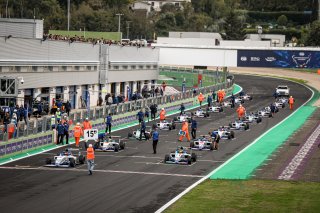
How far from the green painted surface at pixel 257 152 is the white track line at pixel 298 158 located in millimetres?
1529

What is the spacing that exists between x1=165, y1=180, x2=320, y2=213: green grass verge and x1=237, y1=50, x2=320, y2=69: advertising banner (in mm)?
58765

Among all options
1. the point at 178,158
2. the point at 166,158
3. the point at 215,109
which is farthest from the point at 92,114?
the point at 215,109

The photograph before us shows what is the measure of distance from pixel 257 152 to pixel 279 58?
48.4 metres

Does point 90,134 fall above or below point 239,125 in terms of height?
above

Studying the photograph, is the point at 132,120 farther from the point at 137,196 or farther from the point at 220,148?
the point at 137,196

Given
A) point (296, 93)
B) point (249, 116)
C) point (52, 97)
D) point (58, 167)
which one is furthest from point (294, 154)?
point (296, 93)

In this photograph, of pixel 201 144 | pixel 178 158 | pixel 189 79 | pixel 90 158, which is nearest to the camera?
pixel 90 158

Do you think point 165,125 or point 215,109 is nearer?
point 165,125

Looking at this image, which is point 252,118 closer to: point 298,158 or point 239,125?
point 239,125

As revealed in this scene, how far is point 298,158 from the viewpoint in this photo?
4400cm

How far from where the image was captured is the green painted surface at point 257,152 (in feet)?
127

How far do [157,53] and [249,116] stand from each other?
31.6 metres

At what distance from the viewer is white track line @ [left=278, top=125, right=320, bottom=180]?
125 feet

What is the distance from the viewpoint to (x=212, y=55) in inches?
3748
